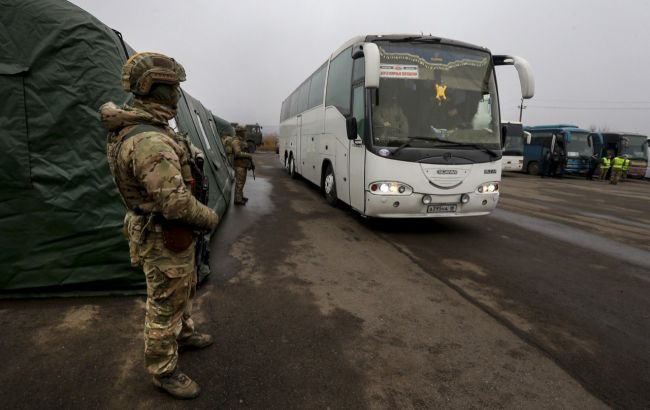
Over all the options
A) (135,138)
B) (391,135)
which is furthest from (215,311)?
(391,135)

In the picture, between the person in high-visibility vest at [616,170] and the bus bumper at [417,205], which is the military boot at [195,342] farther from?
the person in high-visibility vest at [616,170]

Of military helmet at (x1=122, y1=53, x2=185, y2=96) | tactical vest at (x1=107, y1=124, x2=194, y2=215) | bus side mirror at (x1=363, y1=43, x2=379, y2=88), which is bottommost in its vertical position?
tactical vest at (x1=107, y1=124, x2=194, y2=215)

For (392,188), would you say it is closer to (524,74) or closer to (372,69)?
(372,69)

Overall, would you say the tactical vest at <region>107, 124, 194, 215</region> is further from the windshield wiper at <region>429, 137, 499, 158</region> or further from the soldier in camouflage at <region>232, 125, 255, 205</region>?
the soldier in camouflage at <region>232, 125, 255, 205</region>

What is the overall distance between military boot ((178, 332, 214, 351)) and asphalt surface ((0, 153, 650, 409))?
0.22 ft

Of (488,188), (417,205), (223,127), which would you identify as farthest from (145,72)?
(223,127)

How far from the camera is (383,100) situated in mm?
5715

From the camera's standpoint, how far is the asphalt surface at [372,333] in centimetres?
232

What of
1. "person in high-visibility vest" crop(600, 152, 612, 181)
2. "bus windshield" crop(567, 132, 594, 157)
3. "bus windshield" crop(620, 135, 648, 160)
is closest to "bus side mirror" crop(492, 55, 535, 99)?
"bus windshield" crop(567, 132, 594, 157)

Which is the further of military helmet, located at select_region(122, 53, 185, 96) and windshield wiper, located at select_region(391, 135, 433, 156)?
windshield wiper, located at select_region(391, 135, 433, 156)

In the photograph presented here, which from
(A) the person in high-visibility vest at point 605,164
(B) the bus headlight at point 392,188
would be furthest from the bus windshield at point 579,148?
(B) the bus headlight at point 392,188

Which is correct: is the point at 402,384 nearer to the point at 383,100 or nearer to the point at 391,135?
the point at 391,135

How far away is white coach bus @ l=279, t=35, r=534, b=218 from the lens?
5.58 metres

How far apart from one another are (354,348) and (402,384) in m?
0.50
